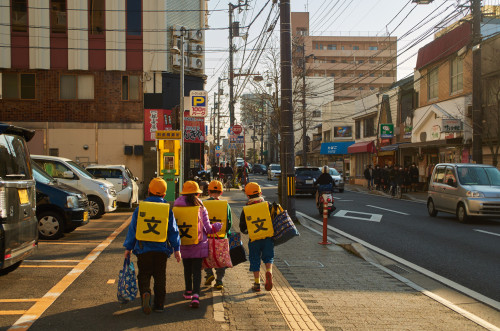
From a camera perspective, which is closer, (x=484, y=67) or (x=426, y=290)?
(x=426, y=290)

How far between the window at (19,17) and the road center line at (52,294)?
21196 millimetres

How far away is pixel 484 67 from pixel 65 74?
869 inches

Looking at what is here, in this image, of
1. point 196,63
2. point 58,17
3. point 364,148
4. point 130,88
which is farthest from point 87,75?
point 364,148

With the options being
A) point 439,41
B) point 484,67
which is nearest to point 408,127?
point 439,41

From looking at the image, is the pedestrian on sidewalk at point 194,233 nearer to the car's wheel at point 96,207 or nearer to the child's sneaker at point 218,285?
the child's sneaker at point 218,285

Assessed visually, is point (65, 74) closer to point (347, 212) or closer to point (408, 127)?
point (347, 212)

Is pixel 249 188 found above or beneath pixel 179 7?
beneath

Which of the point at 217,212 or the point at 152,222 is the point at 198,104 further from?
the point at 152,222

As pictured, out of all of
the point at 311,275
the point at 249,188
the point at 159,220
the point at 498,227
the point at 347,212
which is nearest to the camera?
the point at 159,220

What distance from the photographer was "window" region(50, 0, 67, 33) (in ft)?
88.2

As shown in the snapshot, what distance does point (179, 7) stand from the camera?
1152 inches

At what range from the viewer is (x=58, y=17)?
88.4ft

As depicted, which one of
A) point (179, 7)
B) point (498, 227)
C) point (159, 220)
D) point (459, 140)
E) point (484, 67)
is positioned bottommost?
point (498, 227)

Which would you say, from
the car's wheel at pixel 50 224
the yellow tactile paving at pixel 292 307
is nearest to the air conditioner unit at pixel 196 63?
the car's wheel at pixel 50 224
